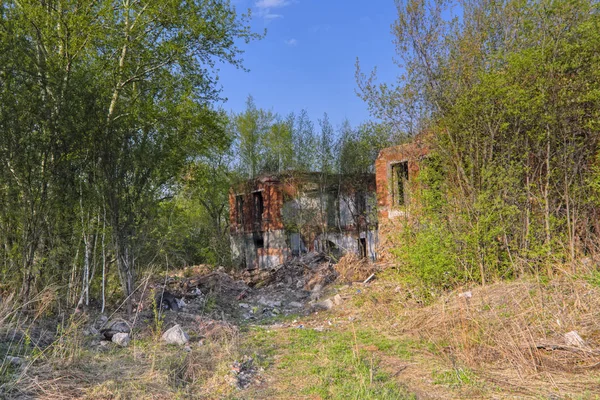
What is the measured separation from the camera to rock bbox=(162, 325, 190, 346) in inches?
252

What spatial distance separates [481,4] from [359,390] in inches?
424

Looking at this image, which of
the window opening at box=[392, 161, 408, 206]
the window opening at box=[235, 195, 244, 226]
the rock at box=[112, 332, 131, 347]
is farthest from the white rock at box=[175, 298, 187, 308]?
the window opening at box=[235, 195, 244, 226]

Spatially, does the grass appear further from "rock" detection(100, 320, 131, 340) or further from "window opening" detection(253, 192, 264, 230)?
"window opening" detection(253, 192, 264, 230)

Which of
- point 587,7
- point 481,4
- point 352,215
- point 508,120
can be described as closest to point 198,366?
point 508,120

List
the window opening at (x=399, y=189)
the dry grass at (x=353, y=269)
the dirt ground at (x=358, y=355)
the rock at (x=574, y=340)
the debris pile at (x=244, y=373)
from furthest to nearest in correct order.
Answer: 1. the dry grass at (x=353, y=269)
2. the window opening at (x=399, y=189)
3. the rock at (x=574, y=340)
4. the debris pile at (x=244, y=373)
5. the dirt ground at (x=358, y=355)

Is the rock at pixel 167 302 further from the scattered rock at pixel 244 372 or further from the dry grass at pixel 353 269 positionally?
the dry grass at pixel 353 269

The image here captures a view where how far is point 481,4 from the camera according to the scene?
11.5 meters

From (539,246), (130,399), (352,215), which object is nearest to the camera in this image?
(130,399)

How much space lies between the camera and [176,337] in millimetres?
6469

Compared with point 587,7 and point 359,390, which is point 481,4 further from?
point 359,390

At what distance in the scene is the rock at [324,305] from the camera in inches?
391

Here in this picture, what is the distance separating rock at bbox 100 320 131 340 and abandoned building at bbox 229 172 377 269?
43.0 feet

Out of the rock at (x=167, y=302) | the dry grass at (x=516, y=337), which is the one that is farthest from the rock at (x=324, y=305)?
the rock at (x=167, y=302)

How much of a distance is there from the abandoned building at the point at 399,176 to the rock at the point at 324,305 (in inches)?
90.9
